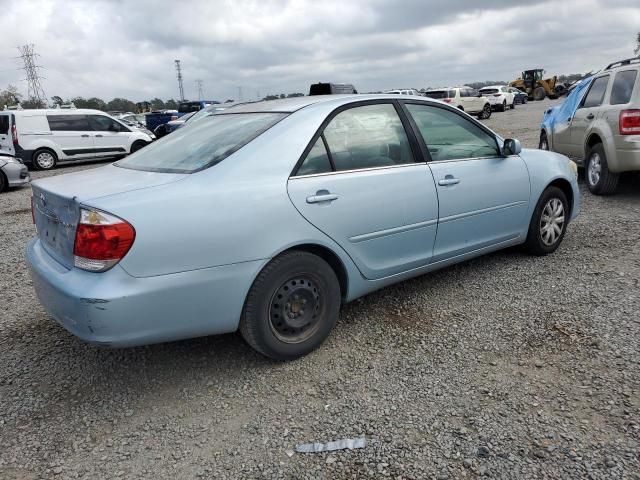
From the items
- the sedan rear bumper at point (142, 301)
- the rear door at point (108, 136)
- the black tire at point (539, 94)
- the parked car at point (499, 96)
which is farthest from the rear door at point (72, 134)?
the black tire at point (539, 94)

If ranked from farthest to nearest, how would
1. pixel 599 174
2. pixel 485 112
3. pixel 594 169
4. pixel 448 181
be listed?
pixel 485 112
pixel 594 169
pixel 599 174
pixel 448 181

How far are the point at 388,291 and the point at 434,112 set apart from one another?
1441 millimetres

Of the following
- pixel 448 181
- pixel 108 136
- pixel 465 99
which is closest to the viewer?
pixel 448 181

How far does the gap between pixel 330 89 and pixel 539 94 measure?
1718 inches

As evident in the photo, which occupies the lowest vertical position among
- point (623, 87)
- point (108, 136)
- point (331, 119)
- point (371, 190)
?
point (108, 136)

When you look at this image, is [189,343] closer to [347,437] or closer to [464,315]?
[347,437]

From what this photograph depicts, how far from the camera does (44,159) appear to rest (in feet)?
48.2

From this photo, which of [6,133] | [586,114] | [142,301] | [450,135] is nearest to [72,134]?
[6,133]

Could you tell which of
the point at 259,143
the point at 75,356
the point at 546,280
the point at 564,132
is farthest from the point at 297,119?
the point at 564,132

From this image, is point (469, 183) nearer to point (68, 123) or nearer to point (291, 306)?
point (291, 306)

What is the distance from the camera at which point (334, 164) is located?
3148 millimetres

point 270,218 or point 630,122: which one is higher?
point 630,122

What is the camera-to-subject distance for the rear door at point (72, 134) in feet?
48.7

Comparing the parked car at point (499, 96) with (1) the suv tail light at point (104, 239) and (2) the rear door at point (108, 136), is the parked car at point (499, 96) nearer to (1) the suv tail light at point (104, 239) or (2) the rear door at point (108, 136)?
(2) the rear door at point (108, 136)
